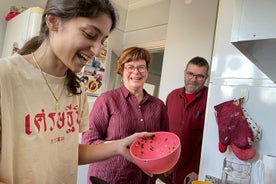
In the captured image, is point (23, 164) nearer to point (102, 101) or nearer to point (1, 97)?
point (1, 97)

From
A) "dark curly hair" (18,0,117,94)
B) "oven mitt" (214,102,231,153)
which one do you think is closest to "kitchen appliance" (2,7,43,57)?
"dark curly hair" (18,0,117,94)

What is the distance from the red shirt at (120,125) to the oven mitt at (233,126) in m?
0.32

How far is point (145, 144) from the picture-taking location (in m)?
0.98

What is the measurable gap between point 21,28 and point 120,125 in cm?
128

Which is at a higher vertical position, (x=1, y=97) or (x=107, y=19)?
(x=107, y=19)

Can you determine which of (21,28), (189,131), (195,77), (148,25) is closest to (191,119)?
(189,131)

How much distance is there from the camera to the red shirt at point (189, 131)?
6.08 ft

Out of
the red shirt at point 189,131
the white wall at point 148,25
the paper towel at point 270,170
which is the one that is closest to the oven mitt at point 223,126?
the paper towel at point 270,170

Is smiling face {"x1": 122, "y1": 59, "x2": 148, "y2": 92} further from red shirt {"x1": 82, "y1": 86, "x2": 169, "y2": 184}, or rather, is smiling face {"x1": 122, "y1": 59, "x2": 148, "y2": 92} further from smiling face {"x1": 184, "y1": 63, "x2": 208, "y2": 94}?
smiling face {"x1": 184, "y1": 63, "x2": 208, "y2": 94}

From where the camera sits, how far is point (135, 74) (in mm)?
1351

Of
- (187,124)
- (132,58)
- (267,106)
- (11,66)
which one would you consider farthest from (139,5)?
(11,66)

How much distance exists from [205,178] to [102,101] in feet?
1.96

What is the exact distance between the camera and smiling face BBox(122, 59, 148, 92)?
53.4 inches

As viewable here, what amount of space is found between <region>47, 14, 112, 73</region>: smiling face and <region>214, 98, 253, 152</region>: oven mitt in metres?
0.66
